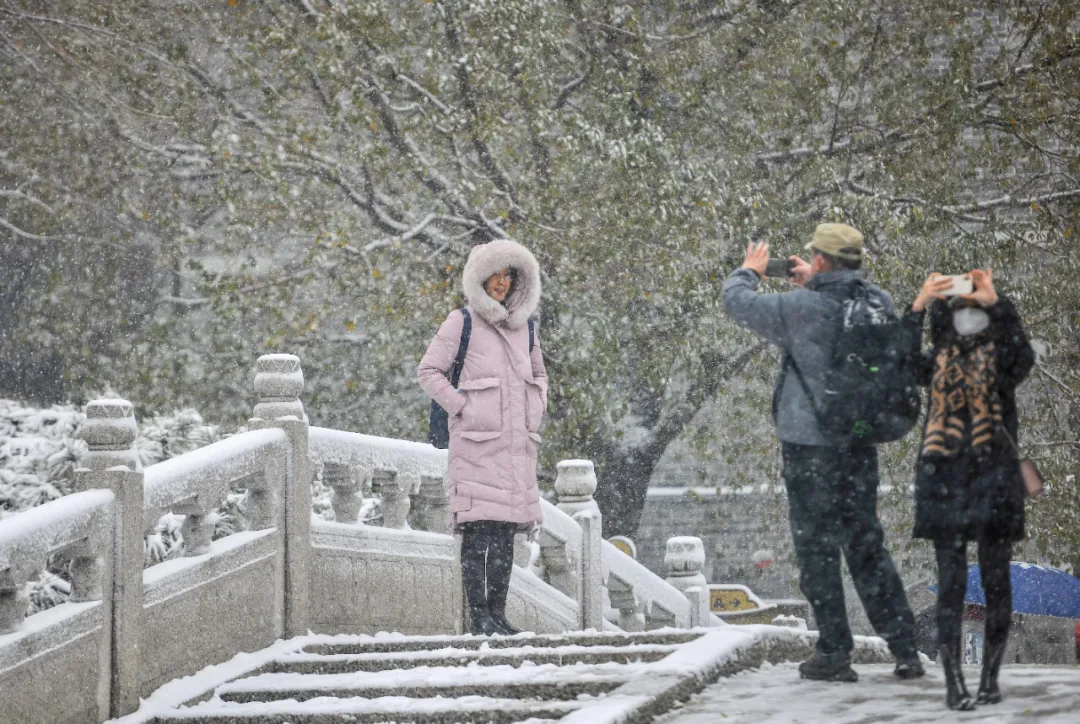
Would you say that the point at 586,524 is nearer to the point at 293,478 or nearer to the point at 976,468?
the point at 293,478

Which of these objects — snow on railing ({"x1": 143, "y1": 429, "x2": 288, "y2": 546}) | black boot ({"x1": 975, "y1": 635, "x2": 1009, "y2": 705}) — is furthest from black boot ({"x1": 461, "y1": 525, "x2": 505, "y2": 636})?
black boot ({"x1": 975, "y1": 635, "x2": 1009, "y2": 705})

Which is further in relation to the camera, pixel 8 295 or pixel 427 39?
pixel 8 295

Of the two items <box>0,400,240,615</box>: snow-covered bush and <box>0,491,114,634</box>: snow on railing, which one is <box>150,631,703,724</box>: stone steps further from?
<box>0,400,240,615</box>: snow-covered bush

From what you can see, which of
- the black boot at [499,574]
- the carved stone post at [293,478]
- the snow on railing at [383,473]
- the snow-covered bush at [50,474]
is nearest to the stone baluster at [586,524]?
the snow on railing at [383,473]

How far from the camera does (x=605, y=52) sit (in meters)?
14.4

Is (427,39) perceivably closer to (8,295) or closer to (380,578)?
(8,295)

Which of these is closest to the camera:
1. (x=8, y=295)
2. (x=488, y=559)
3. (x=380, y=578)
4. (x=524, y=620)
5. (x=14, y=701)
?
(x=14, y=701)

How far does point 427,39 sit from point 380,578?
6721mm

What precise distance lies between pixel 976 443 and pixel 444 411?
11.0ft

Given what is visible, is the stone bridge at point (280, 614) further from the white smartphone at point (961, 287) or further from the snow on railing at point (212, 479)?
the white smartphone at point (961, 287)

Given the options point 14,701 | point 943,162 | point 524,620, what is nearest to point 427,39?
point 943,162

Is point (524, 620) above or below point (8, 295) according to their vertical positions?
below

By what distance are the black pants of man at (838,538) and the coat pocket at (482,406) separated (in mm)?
2147

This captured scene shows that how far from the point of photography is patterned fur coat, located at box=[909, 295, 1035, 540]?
4.92 meters
